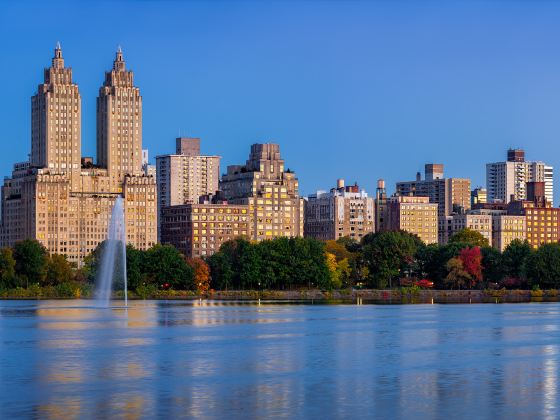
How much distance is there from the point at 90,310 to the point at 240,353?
62469 mm

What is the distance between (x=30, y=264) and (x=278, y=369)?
429ft

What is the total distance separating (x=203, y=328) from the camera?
100375mm

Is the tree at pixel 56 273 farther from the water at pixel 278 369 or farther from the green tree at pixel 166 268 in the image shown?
the water at pixel 278 369

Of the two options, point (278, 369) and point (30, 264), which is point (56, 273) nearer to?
point (30, 264)

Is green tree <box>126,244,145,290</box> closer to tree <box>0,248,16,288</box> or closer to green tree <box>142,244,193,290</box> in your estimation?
green tree <box>142,244,193,290</box>

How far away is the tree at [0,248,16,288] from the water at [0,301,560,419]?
3066 inches

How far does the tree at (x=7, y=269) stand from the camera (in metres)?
187

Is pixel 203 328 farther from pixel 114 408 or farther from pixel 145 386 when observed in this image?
pixel 114 408

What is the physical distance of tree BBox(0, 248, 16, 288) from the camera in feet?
614

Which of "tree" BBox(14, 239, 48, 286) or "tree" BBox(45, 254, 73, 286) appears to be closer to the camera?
"tree" BBox(14, 239, 48, 286)

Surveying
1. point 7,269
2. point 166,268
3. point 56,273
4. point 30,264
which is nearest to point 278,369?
point 7,269

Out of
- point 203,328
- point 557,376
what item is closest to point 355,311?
point 203,328

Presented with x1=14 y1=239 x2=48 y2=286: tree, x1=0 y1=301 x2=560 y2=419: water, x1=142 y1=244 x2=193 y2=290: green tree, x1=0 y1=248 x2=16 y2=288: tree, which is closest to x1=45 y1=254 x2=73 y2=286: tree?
x1=14 y1=239 x2=48 y2=286: tree

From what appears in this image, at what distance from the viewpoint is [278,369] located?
66312 mm
